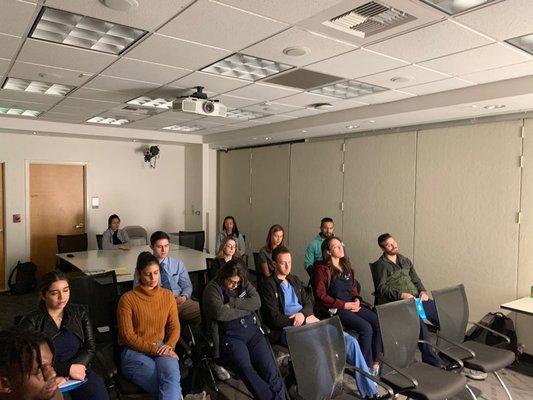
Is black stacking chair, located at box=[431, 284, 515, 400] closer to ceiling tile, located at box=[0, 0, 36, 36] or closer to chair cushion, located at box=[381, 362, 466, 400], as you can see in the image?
chair cushion, located at box=[381, 362, 466, 400]

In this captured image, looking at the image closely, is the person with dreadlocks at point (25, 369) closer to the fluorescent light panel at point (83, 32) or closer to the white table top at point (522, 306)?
the fluorescent light panel at point (83, 32)

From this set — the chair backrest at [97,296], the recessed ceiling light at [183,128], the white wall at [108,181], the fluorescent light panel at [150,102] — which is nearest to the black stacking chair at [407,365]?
the chair backrest at [97,296]

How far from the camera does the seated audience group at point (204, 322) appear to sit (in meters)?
1.56

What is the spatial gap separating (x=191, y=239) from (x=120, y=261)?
1.67 m

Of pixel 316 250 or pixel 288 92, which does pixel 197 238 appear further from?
pixel 288 92

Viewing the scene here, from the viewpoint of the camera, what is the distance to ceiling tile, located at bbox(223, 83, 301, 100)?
4.00 meters

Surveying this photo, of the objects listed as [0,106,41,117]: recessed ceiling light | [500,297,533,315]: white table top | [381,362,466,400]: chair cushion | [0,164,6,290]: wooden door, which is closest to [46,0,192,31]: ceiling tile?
[381,362,466,400]: chair cushion

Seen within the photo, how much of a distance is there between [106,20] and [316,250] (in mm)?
3790

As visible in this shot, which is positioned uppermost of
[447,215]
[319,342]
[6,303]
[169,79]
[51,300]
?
[169,79]

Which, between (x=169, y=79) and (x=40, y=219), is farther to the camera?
(x=40, y=219)

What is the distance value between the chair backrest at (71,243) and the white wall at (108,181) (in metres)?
1.12

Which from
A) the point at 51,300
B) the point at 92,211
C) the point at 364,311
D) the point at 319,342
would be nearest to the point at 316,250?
the point at 364,311

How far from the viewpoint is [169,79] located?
372 centimetres

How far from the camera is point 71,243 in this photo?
21.0 feet
